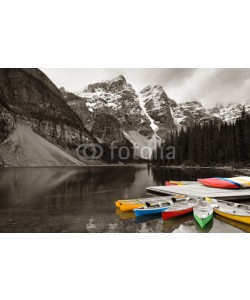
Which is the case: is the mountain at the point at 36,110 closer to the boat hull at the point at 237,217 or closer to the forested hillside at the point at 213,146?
the forested hillside at the point at 213,146

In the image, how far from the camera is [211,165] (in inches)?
1975

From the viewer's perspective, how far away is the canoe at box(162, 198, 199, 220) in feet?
29.6

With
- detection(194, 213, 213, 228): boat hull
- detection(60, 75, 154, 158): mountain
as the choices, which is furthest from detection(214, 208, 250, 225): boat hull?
detection(60, 75, 154, 158): mountain

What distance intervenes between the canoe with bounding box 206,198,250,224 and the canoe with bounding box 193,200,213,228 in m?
A: 0.63

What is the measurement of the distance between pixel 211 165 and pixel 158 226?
148 ft

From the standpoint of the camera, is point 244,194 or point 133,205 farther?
point 244,194

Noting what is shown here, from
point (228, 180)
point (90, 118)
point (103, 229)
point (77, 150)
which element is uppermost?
point (90, 118)

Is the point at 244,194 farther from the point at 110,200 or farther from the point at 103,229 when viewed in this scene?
the point at 103,229

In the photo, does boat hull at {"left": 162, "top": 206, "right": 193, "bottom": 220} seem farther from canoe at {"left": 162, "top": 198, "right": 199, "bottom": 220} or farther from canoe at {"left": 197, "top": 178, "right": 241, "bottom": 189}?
canoe at {"left": 197, "top": 178, "right": 241, "bottom": 189}

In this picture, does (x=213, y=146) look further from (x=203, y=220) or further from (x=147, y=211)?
(x=203, y=220)

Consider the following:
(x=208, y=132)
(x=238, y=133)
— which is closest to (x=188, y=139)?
(x=208, y=132)

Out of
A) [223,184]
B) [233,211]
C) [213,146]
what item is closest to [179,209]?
[233,211]

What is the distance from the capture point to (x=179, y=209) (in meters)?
9.30

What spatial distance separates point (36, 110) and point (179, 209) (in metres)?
73.8
